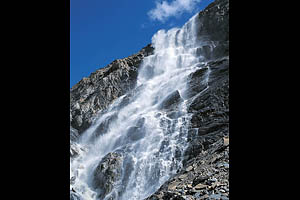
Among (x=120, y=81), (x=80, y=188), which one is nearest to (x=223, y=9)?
(x=120, y=81)

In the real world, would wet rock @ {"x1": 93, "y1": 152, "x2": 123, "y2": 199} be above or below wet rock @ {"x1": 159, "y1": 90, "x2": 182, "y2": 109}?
below

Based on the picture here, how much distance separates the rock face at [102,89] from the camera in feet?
110

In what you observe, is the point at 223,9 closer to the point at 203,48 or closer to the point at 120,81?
the point at 203,48

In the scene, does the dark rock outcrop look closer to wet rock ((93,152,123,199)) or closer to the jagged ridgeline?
the jagged ridgeline

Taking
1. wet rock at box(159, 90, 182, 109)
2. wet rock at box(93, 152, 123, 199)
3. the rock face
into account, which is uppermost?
the rock face

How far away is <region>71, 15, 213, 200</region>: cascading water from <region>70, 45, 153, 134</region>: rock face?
5.08 ft

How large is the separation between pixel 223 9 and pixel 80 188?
2492 centimetres

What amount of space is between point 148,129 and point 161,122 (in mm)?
1171

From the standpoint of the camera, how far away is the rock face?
110ft

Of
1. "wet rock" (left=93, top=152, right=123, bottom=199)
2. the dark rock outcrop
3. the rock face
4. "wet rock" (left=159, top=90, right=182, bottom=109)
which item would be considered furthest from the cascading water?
the rock face

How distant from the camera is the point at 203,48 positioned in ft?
103

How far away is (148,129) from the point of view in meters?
22.7

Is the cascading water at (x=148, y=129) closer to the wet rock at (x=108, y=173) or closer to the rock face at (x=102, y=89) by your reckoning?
the wet rock at (x=108, y=173)

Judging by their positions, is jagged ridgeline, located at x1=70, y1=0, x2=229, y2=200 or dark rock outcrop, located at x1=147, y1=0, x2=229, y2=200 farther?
jagged ridgeline, located at x1=70, y1=0, x2=229, y2=200
